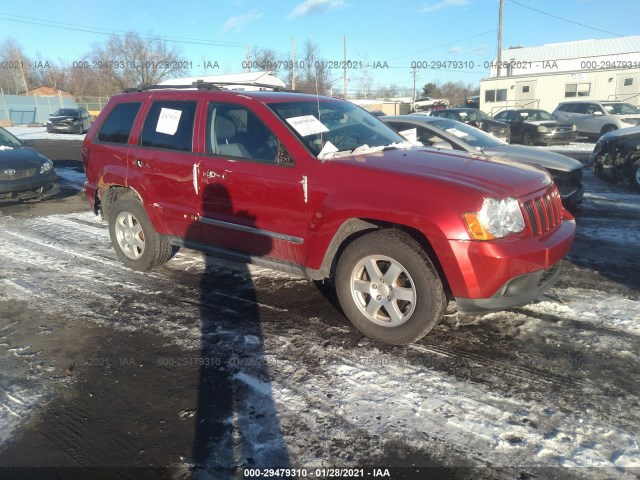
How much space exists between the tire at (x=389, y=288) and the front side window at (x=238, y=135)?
1164 millimetres

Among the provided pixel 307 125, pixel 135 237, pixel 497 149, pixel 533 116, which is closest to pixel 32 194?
pixel 135 237

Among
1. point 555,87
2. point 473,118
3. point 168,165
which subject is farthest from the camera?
point 555,87

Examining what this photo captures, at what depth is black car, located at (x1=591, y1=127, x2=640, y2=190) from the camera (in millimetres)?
9281

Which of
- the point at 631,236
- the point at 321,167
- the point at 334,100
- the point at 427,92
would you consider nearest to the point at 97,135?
the point at 334,100

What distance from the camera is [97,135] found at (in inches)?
221

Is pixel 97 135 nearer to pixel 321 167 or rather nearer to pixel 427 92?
pixel 321 167

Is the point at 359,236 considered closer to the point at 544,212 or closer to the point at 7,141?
the point at 544,212

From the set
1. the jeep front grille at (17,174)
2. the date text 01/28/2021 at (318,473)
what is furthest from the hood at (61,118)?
the date text 01/28/2021 at (318,473)

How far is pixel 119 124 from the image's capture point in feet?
17.7

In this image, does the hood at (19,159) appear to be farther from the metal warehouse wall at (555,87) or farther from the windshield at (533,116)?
the metal warehouse wall at (555,87)

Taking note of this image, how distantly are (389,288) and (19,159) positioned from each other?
8.27m

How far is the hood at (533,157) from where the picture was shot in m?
7.19

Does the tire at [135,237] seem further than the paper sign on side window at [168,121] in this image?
Yes

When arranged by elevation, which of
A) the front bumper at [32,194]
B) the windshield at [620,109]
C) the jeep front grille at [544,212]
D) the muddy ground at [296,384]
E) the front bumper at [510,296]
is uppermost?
the windshield at [620,109]
